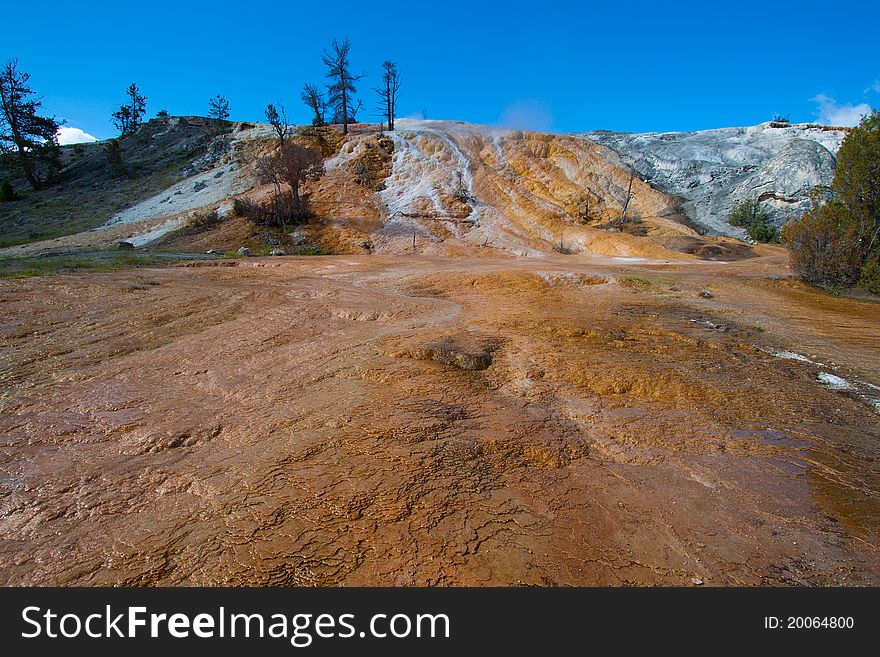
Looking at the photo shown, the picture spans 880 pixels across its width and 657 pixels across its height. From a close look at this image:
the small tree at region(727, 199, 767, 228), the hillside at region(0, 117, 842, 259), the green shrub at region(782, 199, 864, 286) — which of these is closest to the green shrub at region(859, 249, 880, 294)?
the green shrub at region(782, 199, 864, 286)

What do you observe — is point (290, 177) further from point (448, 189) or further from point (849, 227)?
point (849, 227)

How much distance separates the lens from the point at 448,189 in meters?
25.5

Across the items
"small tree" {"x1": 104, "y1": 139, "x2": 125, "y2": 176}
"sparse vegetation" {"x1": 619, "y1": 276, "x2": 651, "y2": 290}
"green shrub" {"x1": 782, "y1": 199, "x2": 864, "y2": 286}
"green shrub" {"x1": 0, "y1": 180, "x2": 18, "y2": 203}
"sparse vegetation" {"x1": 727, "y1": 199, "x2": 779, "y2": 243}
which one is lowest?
"sparse vegetation" {"x1": 619, "y1": 276, "x2": 651, "y2": 290}

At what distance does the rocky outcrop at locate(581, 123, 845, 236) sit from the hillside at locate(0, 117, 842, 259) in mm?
110

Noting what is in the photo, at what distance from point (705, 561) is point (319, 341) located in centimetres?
432

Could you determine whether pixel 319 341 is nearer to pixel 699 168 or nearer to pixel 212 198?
pixel 212 198

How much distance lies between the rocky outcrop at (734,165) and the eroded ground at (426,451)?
95.3 feet

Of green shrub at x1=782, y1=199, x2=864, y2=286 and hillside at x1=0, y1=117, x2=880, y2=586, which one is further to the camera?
green shrub at x1=782, y1=199, x2=864, y2=286

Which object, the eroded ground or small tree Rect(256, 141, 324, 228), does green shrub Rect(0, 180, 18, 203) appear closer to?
small tree Rect(256, 141, 324, 228)

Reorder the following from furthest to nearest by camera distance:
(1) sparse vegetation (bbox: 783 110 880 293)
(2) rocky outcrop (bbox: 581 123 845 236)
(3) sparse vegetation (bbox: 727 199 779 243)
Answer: (2) rocky outcrop (bbox: 581 123 845 236) < (3) sparse vegetation (bbox: 727 199 779 243) < (1) sparse vegetation (bbox: 783 110 880 293)

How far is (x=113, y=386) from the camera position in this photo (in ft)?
12.2

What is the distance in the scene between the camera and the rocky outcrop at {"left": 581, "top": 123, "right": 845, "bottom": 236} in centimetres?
Answer: 2780

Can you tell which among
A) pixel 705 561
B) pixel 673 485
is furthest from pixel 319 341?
pixel 705 561

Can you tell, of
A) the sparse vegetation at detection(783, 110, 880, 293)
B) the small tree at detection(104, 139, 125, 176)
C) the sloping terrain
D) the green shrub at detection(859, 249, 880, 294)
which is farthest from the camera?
the small tree at detection(104, 139, 125, 176)
